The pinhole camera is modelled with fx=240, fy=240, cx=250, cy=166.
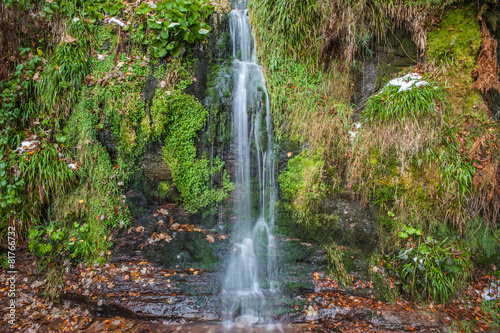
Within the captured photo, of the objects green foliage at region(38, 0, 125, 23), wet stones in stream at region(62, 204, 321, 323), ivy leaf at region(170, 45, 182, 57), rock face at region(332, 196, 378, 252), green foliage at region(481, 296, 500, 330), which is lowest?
green foliage at region(481, 296, 500, 330)

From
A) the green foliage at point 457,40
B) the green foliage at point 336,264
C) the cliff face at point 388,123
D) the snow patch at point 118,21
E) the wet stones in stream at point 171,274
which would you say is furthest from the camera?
the snow patch at point 118,21

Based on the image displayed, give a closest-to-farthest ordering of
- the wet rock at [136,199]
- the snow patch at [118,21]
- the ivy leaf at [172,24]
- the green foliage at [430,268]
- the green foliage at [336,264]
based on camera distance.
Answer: the green foliage at [430,268] < the green foliage at [336,264] < the ivy leaf at [172,24] < the wet rock at [136,199] < the snow patch at [118,21]

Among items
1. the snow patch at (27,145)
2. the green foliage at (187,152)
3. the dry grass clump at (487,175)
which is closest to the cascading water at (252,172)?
the green foliage at (187,152)

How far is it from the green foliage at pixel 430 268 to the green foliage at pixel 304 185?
57.5 inches

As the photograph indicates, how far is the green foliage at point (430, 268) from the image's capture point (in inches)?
138

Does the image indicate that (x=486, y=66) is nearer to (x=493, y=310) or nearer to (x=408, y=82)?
(x=408, y=82)

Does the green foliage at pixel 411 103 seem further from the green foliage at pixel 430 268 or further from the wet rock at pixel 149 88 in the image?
the wet rock at pixel 149 88

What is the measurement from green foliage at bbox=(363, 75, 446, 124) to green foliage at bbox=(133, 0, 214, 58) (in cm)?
355

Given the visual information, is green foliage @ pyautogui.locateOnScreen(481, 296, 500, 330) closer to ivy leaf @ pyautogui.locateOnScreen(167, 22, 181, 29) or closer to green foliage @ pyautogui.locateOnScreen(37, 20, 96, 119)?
ivy leaf @ pyautogui.locateOnScreen(167, 22, 181, 29)

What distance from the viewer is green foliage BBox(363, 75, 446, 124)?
3.86 metres

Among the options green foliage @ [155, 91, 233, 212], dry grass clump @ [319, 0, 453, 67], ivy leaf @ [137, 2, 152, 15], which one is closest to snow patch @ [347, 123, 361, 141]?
dry grass clump @ [319, 0, 453, 67]

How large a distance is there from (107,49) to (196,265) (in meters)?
4.55

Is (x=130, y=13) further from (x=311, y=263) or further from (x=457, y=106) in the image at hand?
(x=457, y=106)

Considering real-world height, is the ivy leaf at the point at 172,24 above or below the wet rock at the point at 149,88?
above
